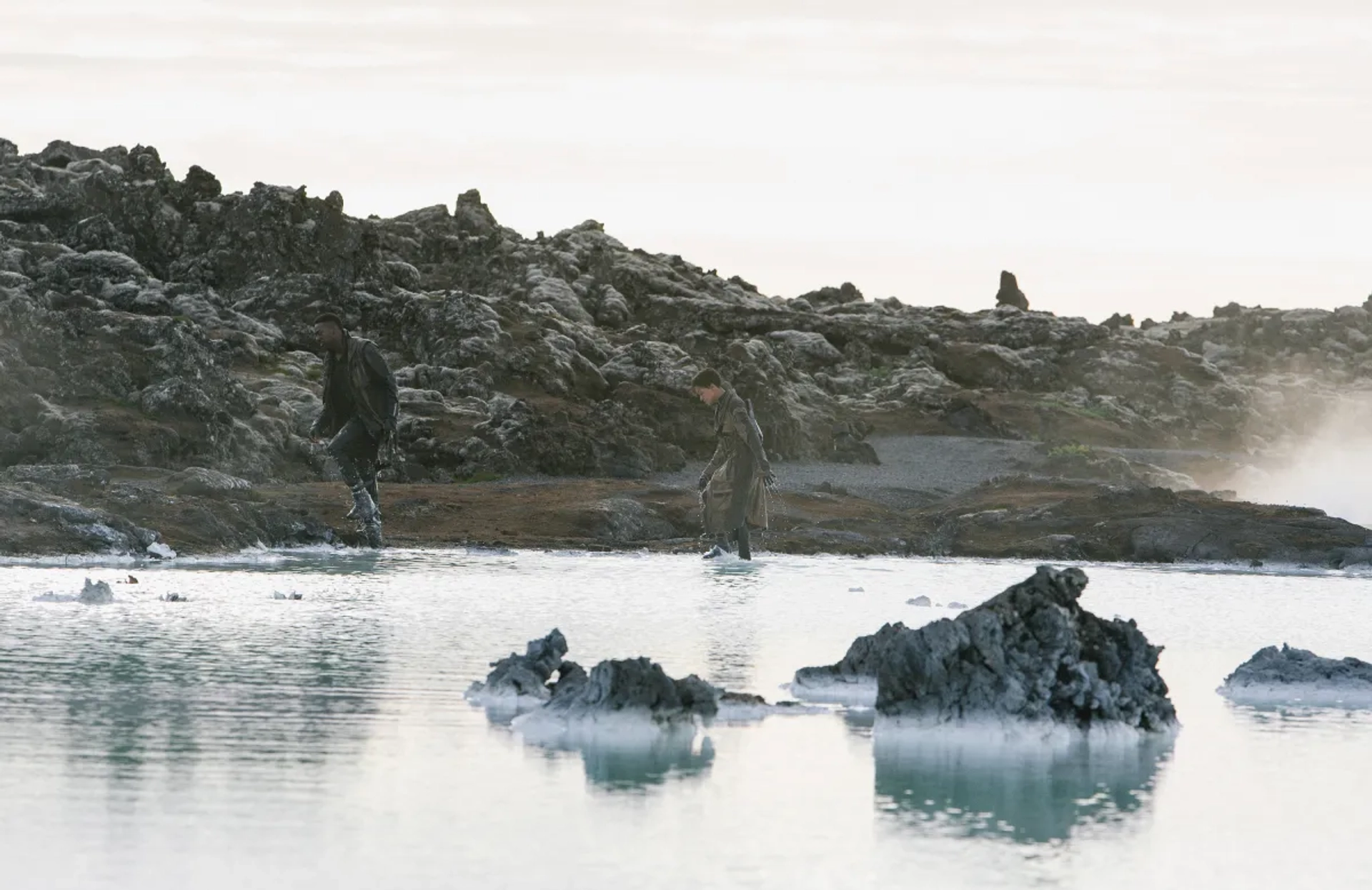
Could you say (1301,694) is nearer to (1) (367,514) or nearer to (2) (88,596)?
(2) (88,596)

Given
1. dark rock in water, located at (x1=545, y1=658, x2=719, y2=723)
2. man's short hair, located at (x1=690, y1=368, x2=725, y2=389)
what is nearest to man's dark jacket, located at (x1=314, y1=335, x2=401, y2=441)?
man's short hair, located at (x1=690, y1=368, x2=725, y2=389)

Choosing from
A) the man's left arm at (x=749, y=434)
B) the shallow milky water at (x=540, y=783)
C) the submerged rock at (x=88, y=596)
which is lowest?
the shallow milky water at (x=540, y=783)

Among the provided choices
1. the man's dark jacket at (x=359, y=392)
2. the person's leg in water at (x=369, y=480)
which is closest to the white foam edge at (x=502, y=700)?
the man's dark jacket at (x=359, y=392)

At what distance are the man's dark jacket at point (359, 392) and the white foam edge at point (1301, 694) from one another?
48.2ft

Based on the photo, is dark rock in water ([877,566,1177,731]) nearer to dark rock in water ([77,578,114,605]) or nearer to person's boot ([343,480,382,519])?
dark rock in water ([77,578,114,605])

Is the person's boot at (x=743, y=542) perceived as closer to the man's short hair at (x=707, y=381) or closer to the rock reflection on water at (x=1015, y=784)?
the man's short hair at (x=707, y=381)

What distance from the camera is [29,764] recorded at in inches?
339

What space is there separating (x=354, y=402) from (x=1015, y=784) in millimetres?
17509

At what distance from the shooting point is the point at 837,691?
11922 millimetres

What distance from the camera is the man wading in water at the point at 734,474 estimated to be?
25.8 metres

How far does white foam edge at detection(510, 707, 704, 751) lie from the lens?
32.0ft

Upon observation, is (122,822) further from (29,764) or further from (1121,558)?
(1121,558)

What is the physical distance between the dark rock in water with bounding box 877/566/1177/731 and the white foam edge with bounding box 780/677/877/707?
0.80 metres

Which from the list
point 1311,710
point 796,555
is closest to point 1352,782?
point 1311,710
